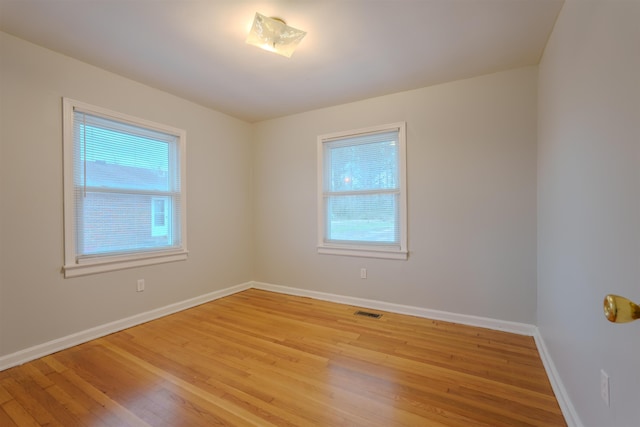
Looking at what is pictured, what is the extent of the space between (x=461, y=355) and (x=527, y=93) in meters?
2.41

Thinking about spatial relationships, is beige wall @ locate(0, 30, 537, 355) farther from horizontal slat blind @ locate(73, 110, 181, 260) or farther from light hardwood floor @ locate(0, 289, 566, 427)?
light hardwood floor @ locate(0, 289, 566, 427)

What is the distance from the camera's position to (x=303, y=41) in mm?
2273

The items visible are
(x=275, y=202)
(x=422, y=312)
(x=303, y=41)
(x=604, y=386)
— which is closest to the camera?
(x=604, y=386)

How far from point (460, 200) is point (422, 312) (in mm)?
1280

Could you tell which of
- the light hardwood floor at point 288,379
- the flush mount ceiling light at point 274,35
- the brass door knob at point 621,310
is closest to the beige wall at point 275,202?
the light hardwood floor at point 288,379

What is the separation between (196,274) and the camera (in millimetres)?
3594

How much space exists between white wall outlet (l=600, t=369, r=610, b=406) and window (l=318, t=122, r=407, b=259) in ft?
6.66

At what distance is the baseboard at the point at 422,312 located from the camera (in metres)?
2.72

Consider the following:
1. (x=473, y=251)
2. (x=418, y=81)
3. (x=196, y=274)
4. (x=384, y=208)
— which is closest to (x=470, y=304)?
(x=473, y=251)

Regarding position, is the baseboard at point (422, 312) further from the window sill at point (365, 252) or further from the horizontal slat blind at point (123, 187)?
the horizontal slat blind at point (123, 187)

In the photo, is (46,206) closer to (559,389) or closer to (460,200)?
(460,200)

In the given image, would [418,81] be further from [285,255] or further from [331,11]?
[285,255]

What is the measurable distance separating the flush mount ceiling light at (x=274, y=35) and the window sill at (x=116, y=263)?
2385 mm

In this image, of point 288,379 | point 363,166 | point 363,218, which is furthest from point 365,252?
point 288,379
